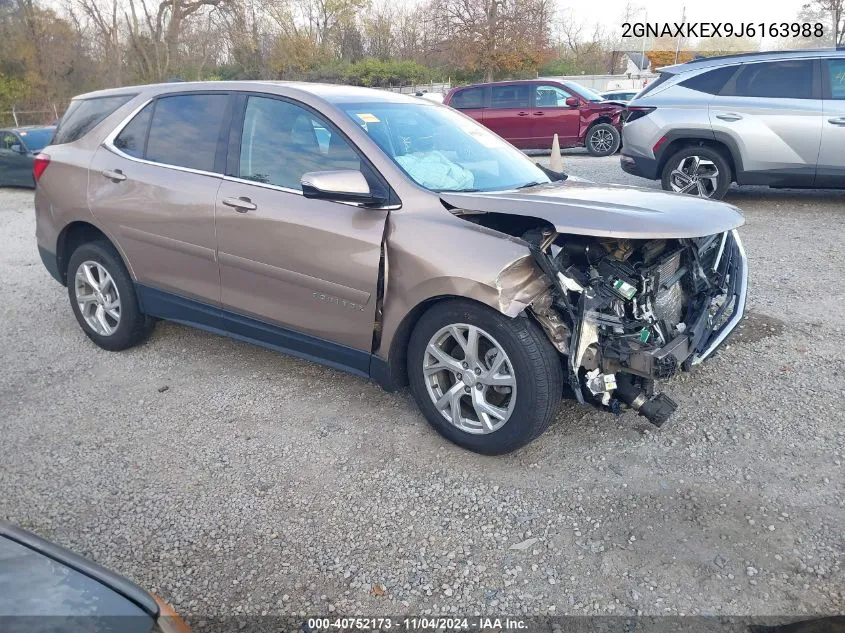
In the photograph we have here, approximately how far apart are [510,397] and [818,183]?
21.9 feet

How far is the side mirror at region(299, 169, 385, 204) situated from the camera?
3.29 meters

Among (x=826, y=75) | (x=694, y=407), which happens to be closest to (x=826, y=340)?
(x=694, y=407)

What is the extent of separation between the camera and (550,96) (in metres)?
14.7

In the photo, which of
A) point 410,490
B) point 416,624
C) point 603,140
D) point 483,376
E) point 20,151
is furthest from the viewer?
point 603,140

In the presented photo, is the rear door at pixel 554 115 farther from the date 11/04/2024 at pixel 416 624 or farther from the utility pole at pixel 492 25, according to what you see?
the utility pole at pixel 492 25

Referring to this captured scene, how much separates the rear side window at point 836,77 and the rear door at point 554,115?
7.02m

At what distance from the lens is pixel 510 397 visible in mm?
3225

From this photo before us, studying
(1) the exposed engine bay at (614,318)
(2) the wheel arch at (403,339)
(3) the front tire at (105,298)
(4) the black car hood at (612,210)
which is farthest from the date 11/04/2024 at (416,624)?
(3) the front tire at (105,298)

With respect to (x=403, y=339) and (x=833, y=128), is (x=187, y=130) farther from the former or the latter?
(x=833, y=128)

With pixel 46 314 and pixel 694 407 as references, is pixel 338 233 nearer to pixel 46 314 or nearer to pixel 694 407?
pixel 694 407

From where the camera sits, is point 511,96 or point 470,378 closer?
point 470,378

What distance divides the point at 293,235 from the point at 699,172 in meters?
6.41

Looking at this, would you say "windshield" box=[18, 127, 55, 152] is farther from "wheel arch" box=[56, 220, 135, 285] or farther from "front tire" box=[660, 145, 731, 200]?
"front tire" box=[660, 145, 731, 200]

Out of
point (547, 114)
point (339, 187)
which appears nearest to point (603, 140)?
point (547, 114)
